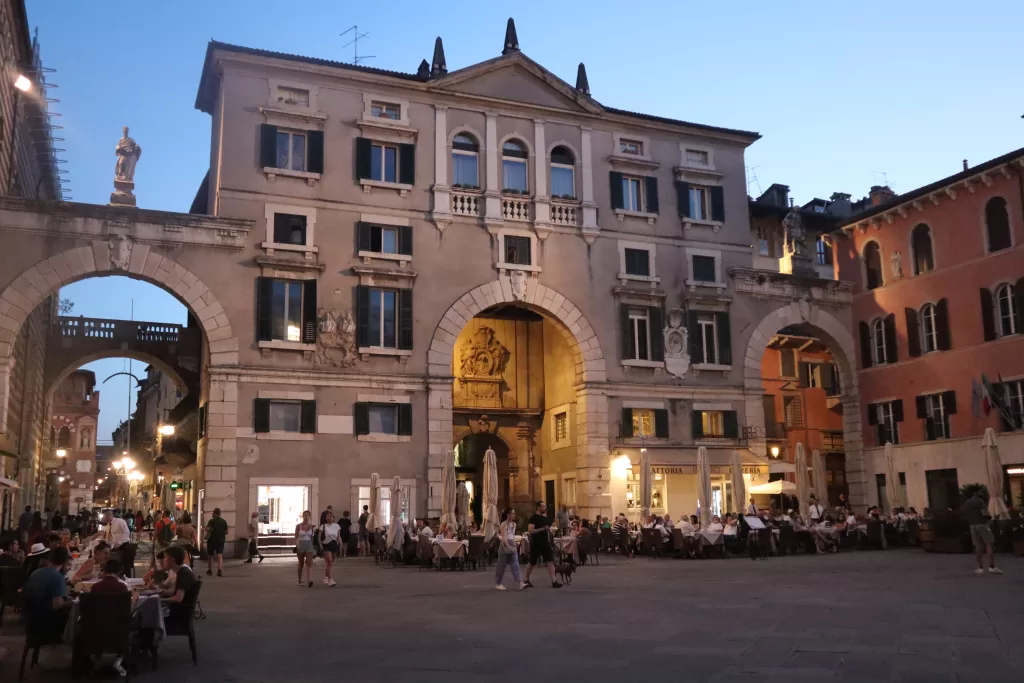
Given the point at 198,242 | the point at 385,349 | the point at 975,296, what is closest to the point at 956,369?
the point at 975,296

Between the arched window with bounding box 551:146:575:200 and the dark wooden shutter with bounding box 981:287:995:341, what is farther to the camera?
the arched window with bounding box 551:146:575:200

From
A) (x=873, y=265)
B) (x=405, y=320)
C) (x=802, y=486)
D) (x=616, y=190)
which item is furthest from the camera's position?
(x=873, y=265)

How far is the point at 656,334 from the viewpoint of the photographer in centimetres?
3350

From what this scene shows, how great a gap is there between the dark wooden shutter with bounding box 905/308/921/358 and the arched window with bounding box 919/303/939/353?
174mm

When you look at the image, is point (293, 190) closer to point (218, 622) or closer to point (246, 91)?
point (246, 91)

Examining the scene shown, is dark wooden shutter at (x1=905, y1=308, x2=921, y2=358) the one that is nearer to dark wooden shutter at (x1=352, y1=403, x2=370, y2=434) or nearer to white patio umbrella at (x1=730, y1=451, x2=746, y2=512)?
white patio umbrella at (x1=730, y1=451, x2=746, y2=512)

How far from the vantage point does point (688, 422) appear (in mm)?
33625

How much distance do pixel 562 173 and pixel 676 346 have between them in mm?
7665

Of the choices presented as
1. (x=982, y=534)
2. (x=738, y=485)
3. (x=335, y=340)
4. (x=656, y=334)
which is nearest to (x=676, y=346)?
(x=656, y=334)

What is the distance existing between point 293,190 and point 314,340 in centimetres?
495

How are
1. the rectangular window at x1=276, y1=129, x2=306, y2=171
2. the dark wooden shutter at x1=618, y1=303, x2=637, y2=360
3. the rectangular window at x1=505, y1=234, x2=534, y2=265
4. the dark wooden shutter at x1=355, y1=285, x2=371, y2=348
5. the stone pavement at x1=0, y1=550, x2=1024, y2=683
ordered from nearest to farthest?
the stone pavement at x1=0, y1=550, x2=1024, y2=683
the dark wooden shutter at x1=355, y1=285, x2=371, y2=348
the rectangular window at x1=276, y1=129, x2=306, y2=171
the rectangular window at x1=505, y1=234, x2=534, y2=265
the dark wooden shutter at x1=618, y1=303, x2=637, y2=360

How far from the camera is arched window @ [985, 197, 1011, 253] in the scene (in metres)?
30.8

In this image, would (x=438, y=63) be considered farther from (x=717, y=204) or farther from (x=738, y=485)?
(x=738, y=485)

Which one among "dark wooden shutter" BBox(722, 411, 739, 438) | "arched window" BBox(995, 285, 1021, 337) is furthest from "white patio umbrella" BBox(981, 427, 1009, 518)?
"dark wooden shutter" BBox(722, 411, 739, 438)
